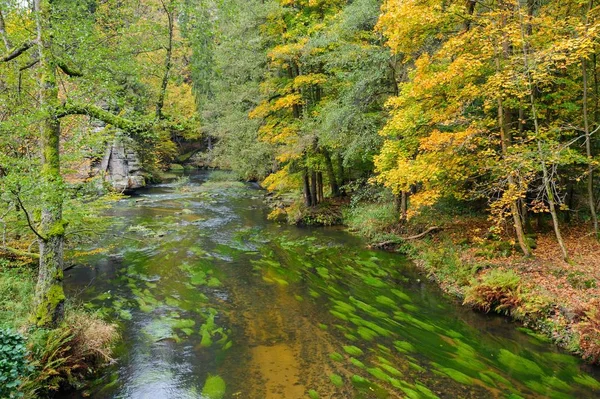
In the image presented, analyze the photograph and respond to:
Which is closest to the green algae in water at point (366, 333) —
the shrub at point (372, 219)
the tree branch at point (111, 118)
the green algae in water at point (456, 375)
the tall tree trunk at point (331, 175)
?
the green algae in water at point (456, 375)

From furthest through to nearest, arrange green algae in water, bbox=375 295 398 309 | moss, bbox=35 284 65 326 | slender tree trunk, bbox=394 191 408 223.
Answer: slender tree trunk, bbox=394 191 408 223
green algae in water, bbox=375 295 398 309
moss, bbox=35 284 65 326

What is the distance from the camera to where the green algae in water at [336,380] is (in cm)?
576

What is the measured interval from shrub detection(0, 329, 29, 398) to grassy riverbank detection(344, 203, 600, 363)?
345 inches

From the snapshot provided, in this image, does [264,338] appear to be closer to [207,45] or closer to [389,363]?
[389,363]

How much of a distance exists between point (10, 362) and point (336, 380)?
14.3 ft

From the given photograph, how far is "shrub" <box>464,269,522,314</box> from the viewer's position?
8.52 meters

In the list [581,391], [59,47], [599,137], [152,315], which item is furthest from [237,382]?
[599,137]

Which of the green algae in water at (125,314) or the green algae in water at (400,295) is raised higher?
the green algae in water at (125,314)

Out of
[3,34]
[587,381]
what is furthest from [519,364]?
[3,34]

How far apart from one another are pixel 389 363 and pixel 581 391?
3044 mm

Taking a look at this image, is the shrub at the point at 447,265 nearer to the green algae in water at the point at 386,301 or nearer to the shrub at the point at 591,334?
the green algae in water at the point at 386,301

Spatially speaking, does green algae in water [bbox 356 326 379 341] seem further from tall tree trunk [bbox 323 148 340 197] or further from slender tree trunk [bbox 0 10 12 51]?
tall tree trunk [bbox 323 148 340 197]

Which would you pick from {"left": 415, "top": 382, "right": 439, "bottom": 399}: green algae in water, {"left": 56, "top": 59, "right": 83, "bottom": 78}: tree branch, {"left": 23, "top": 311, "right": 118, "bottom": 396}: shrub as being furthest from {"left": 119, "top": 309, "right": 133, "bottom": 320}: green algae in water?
{"left": 415, "top": 382, "right": 439, "bottom": 399}: green algae in water

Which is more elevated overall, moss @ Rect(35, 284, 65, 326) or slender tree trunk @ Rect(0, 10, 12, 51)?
slender tree trunk @ Rect(0, 10, 12, 51)
